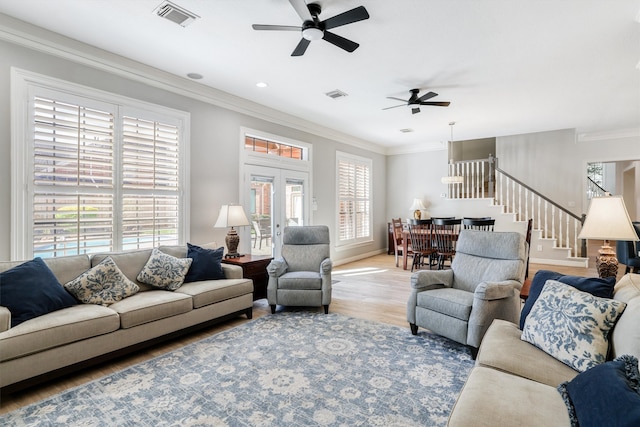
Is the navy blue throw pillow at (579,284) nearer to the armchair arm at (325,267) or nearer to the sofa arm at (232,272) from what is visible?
the armchair arm at (325,267)

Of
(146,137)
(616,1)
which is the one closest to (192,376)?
(146,137)

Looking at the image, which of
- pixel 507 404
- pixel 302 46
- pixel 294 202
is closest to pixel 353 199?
pixel 294 202

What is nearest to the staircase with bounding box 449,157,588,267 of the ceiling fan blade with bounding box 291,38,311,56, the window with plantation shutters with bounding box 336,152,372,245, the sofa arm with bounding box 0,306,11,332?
the window with plantation shutters with bounding box 336,152,372,245

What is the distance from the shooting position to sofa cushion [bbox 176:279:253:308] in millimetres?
3316

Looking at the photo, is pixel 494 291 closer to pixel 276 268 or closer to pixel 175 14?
pixel 276 268

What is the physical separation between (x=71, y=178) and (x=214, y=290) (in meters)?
1.82

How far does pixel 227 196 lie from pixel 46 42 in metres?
2.52

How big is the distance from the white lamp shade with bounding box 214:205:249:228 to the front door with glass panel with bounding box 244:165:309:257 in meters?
0.82

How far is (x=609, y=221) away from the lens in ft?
7.57

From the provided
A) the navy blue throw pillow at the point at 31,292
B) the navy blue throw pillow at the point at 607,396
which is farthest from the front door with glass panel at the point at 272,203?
the navy blue throw pillow at the point at 607,396

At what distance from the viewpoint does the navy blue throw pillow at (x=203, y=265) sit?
371 cm

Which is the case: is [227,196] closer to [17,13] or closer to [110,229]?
[110,229]

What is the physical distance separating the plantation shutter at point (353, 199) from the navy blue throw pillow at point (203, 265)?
12.6 ft

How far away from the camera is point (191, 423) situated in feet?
6.48
